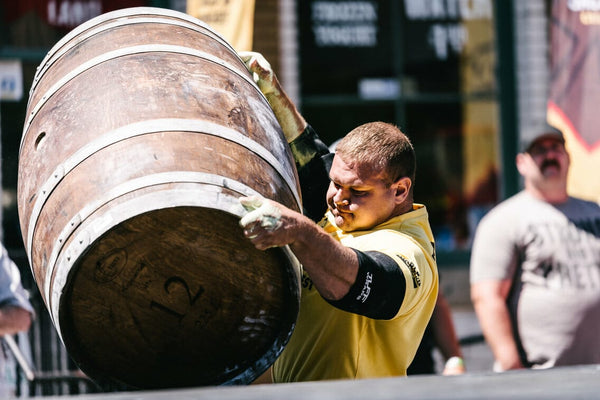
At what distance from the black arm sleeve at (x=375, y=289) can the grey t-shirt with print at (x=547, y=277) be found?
2676 millimetres

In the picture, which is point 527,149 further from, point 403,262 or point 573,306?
point 403,262

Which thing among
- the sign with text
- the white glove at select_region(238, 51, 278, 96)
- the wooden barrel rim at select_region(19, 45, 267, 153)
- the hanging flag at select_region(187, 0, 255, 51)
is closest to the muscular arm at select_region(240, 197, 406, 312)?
the wooden barrel rim at select_region(19, 45, 267, 153)

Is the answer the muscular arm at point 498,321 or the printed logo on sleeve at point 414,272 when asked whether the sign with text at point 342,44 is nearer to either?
the muscular arm at point 498,321

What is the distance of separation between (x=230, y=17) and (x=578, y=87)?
8.50ft

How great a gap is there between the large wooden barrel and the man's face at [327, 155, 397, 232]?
0.43 ft

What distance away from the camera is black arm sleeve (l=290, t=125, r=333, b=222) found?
2.91 meters

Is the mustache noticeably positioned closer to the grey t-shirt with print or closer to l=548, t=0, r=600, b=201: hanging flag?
the grey t-shirt with print

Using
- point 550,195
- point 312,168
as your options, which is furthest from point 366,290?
point 550,195

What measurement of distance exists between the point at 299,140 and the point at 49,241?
97 cm

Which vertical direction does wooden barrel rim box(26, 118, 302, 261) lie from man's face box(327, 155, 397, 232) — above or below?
above

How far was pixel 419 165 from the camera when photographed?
7.77 m

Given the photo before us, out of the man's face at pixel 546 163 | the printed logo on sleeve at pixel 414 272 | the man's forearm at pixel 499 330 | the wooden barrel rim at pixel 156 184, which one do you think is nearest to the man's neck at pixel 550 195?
the man's face at pixel 546 163

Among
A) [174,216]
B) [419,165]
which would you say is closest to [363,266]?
[174,216]

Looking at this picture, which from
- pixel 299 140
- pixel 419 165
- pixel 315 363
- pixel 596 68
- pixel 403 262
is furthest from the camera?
pixel 419 165
